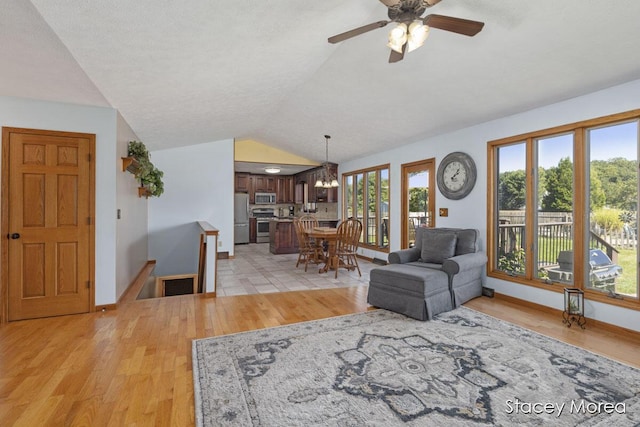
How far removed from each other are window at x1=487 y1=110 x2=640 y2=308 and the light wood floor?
511 millimetres

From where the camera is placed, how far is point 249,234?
9.63 m

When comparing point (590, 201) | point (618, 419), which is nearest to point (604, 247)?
point (590, 201)

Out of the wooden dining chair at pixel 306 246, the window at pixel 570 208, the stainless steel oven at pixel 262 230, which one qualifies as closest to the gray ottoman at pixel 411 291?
the window at pixel 570 208

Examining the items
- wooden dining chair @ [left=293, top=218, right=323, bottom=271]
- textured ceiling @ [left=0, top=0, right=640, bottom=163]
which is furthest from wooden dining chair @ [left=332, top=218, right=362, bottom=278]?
textured ceiling @ [left=0, top=0, right=640, bottom=163]

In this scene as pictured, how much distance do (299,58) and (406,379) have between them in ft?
10.2

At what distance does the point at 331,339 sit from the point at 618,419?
72.9 inches

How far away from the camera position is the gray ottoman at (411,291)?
3121mm

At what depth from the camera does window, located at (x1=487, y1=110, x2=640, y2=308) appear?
289cm

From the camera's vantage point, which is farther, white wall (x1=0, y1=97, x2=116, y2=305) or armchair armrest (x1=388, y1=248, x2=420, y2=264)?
armchair armrest (x1=388, y1=248, x2=420, y2=264)

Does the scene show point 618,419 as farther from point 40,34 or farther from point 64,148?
point 64,148

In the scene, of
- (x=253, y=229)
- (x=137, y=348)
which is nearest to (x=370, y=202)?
(x=253, y=229)

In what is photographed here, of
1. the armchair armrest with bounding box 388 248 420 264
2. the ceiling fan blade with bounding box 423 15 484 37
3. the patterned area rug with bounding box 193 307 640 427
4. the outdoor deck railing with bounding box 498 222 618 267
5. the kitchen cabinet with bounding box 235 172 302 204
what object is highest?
the ceiling fan blade with bounding box 423 15 484 37

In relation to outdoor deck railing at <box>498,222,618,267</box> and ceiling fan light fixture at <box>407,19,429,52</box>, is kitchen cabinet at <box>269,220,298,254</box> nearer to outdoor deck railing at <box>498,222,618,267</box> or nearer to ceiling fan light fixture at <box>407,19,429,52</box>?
outdoor deck railing at <box>498,222,618,267</box>

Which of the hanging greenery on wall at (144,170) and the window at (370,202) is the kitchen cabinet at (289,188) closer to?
the window at (370,202)
